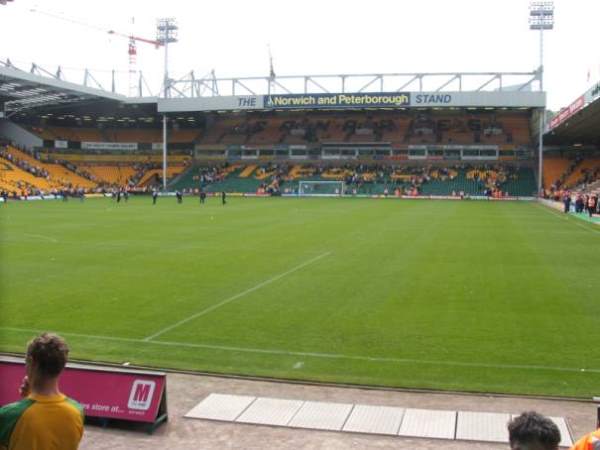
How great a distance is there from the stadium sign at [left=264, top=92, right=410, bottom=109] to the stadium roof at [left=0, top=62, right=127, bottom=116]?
59.5 feet

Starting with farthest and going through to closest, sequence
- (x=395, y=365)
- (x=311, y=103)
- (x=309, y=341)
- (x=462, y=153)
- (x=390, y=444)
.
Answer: (x=462, y=153)
(x=311, y=103)
(x=309, y=341)
(x=395, y=365)
(x=390, y=444)

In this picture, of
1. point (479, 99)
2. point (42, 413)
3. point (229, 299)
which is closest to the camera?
point (42, 413)

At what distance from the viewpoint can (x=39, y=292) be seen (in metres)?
16.3

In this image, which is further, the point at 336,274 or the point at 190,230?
the point at 190,230

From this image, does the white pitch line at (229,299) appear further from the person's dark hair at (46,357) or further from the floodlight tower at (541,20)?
the floodlight tower at (541,20)

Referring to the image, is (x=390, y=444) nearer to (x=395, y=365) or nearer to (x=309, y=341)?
(x=395, y=365)

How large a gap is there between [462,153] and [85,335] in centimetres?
7414

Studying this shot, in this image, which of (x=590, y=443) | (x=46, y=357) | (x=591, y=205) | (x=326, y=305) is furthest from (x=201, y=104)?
(x=590, y=443)

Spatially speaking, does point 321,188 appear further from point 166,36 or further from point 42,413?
point 42,413

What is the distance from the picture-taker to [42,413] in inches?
146

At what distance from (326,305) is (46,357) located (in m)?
11.4

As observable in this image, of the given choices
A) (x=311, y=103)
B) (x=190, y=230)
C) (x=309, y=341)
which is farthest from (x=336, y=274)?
(x=311, y=103)

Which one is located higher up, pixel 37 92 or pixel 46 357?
pixel 37 92

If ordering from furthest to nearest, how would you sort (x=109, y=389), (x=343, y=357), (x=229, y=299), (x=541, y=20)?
(x=541, y=20)
(x=229, y=299)
(x=343, y=357)
(x=109, y=389)
